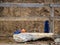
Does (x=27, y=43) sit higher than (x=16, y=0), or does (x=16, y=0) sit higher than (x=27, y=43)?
(x=16, y=0)

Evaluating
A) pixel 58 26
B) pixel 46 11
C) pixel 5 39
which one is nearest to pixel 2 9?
pixel 46 11

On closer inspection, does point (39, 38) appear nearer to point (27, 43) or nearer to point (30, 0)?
point (27, 43)

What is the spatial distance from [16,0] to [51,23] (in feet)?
16.8

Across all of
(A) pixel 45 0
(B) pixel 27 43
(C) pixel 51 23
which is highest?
(A) pixel 45 0

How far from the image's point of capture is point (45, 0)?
1016 centimetres

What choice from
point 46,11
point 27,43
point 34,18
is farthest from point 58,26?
point 27,43

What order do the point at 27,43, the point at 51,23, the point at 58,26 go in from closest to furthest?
the point at 27,43
the point at 51,23
the point at 58,26

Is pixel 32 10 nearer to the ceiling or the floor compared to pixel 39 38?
nearer to the ceiling

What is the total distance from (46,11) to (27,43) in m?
5.26

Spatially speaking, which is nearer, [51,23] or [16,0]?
[51,23]

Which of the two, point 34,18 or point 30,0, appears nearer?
point 34,18

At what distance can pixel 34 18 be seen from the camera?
18.0ft

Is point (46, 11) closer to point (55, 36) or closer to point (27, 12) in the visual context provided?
point (27, 12)

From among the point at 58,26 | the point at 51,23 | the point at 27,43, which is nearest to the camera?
the point at 27,43
